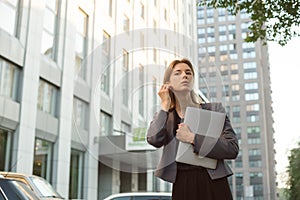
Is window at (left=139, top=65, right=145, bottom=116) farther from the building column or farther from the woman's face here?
the building column

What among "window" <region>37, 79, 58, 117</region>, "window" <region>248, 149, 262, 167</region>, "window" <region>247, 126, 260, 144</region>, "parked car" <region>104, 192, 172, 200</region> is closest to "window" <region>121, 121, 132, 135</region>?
"parked car" <region>104, 192, 172, 200</region>

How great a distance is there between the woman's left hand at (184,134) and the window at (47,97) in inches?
579

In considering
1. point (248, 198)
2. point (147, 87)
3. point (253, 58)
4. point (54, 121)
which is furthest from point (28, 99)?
point (253, 58)

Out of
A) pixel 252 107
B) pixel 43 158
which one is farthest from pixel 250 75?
pixel 43 158

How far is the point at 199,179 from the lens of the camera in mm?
1354

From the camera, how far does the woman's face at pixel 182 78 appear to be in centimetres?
139

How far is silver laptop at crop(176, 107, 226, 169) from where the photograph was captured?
4.42ft

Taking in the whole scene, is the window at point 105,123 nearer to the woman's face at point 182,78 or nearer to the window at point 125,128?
the window at point 125,128

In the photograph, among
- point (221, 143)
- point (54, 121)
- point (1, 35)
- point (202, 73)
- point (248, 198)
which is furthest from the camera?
point (248, 198)

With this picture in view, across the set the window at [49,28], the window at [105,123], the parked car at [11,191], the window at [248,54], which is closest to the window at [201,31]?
the window at [248,54]

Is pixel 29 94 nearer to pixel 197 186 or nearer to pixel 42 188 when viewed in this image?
pixel 42 188

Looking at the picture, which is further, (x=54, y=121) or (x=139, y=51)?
(x=54, y=121)

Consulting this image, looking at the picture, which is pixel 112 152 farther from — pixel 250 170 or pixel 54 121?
pixel 250 170

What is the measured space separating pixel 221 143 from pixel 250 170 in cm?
9520
